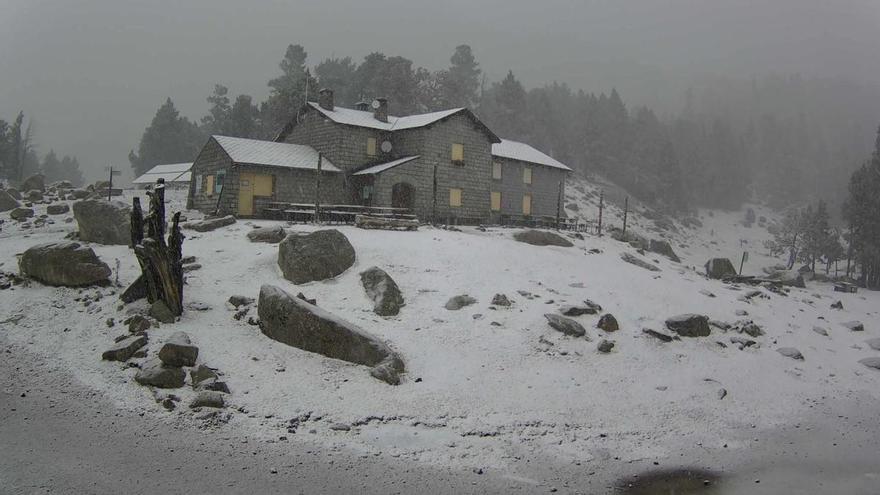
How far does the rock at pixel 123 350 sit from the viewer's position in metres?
10.7

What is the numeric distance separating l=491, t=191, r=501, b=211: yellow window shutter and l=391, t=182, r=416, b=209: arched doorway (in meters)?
8.72

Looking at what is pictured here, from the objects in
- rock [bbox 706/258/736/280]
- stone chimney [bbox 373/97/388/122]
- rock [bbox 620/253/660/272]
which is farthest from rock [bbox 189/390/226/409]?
stone chimney [bbox 373/97/388/122]

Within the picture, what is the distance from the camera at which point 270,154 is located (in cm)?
3122

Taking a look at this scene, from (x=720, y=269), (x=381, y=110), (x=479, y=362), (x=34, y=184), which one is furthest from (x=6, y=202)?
(x=720, y=269)

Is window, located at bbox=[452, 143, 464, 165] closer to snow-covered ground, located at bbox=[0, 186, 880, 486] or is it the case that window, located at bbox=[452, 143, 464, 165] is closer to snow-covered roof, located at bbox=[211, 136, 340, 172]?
snow-covered roof, located at bbox=[211, 136, 340, 172]

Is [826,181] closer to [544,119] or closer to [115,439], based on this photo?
[544,119]

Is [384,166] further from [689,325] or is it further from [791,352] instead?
[791,352]

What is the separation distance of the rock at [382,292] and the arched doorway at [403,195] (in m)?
17.9

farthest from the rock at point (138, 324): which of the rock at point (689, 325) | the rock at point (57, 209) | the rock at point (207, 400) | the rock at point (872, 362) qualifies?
the rock at point (872, 362)

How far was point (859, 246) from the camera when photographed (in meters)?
46.0

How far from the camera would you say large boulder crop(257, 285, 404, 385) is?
11.6 meters

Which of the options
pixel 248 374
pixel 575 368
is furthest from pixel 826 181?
pixel 248 374

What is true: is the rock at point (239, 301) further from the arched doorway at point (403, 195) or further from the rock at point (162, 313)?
the arched doorway at point (403, 195)

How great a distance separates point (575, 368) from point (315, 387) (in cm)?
637
